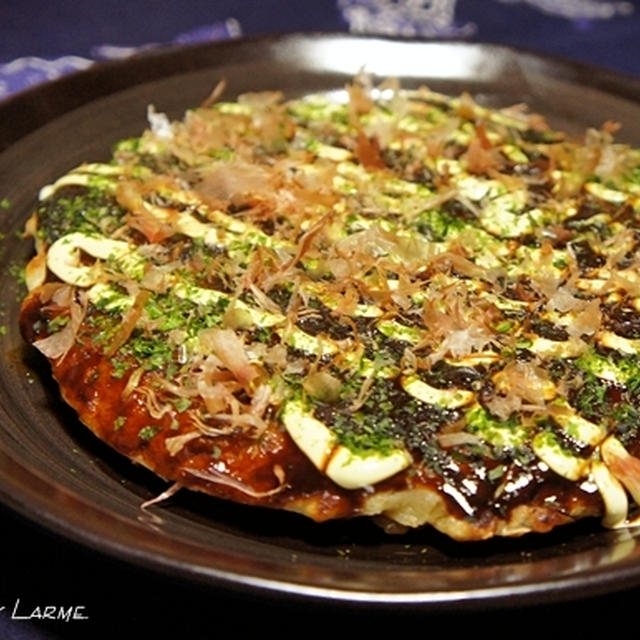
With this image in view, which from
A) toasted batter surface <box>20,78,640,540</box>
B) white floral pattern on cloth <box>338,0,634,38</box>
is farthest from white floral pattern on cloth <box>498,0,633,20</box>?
toasted batter surface <box>20,78,640,540</box>

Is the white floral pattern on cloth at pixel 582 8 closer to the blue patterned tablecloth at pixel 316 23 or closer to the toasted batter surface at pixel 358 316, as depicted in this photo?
the blue patterned tablecloth at pixel 316 23

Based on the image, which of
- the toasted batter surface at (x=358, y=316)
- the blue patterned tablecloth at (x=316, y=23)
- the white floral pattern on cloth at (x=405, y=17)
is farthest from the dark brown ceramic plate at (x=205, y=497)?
the white floral pattern on cloth at (x=405, y=17)

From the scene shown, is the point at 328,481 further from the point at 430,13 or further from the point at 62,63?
the point at 430,13

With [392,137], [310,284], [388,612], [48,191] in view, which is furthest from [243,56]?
[388,612]

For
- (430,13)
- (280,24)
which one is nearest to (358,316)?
(280,24)

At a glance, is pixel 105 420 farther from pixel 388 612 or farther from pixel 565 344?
pixel 565 344

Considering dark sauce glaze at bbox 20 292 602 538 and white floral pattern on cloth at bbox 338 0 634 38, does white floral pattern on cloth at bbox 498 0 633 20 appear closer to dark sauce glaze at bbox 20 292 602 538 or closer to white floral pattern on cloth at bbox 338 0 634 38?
white floral pattern on cloth at bbox 338 0 634 38

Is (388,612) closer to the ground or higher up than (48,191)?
closer to the ground
